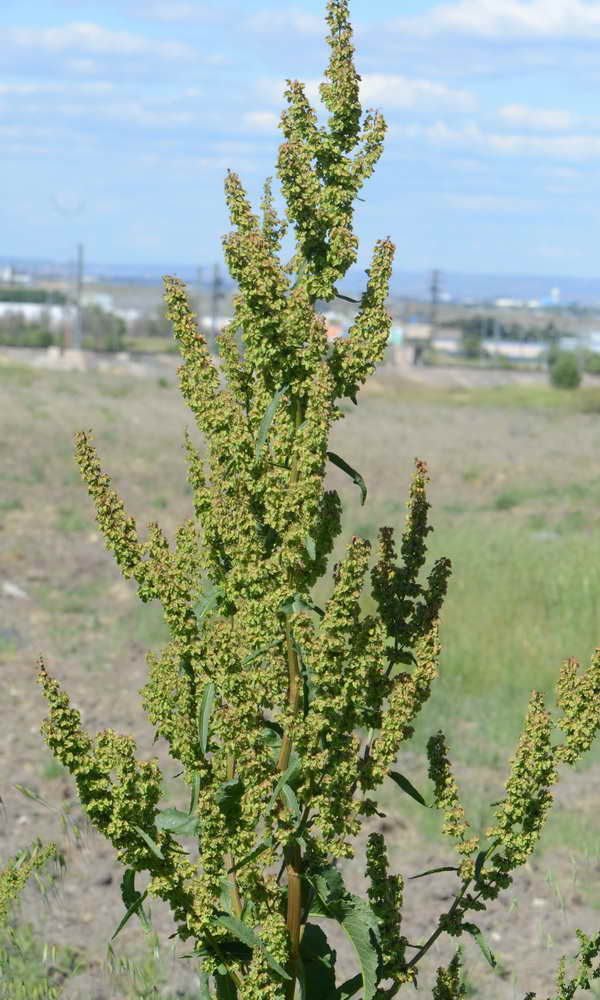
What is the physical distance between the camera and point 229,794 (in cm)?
317

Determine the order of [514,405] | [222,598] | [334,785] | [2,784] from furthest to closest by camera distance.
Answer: [514,405] → [2,784] → [222,598] → [334,785]

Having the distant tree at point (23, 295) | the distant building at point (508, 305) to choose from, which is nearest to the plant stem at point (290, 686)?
the distant tree at point (23, 295)

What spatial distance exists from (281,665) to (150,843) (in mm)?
512

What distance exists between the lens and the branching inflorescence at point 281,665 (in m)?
3.02

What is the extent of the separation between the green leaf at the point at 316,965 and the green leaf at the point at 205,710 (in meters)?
0.64

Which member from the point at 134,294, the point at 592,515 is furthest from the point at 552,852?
the point at 134,294

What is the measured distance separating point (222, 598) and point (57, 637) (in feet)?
33.5

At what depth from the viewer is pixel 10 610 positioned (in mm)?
14352

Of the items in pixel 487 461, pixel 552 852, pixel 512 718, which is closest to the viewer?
pixel 552 852

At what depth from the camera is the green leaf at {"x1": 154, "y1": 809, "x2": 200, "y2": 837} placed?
10.5 ft

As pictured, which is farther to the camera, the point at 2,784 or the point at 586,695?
the point at 2,784

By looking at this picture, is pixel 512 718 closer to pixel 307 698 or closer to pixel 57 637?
pixel 57 637

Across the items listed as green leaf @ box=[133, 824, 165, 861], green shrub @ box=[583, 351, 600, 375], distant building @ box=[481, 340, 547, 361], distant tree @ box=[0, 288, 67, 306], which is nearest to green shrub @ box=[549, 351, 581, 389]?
green shrub @ box=[583, 351, 600, 375]

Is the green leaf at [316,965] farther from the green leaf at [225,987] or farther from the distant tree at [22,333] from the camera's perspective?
the distant tree at [22,333]
